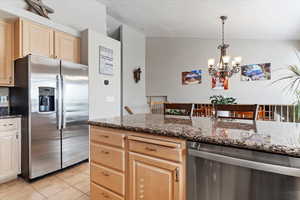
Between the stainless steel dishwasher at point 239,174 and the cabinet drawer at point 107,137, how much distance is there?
611 millimetres

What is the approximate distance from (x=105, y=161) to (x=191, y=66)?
5000 millimetres

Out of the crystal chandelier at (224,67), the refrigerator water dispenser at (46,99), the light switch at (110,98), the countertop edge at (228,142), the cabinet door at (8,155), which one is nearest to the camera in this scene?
the countertop edge at (228,142)

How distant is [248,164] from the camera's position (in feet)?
3.04

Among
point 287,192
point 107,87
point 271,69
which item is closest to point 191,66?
point 271,69

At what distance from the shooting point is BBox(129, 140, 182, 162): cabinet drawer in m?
1.15

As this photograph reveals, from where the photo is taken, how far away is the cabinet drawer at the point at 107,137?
4.79 ft

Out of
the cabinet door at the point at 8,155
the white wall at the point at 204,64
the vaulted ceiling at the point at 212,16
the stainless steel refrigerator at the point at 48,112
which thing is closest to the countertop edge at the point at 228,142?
the stainless steel refrigerator at the point at 48,112

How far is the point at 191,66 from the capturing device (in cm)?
591

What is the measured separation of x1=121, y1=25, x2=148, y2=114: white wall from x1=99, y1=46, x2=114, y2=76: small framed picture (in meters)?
1.34

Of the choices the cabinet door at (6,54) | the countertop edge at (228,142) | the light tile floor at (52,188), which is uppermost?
the cabinet door at (6,54)

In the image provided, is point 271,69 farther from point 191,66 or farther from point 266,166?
point 266,166

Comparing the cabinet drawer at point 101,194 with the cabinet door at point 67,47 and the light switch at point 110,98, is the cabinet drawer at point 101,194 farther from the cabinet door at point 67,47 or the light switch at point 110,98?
the cabinet door at point 67,47

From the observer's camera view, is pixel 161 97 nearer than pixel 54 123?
No

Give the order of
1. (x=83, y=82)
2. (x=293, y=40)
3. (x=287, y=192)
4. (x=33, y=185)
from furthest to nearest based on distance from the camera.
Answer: (x=293, y=40)
(x=83, y=82)
(x=33, y=185)
(x=287, y=192)
